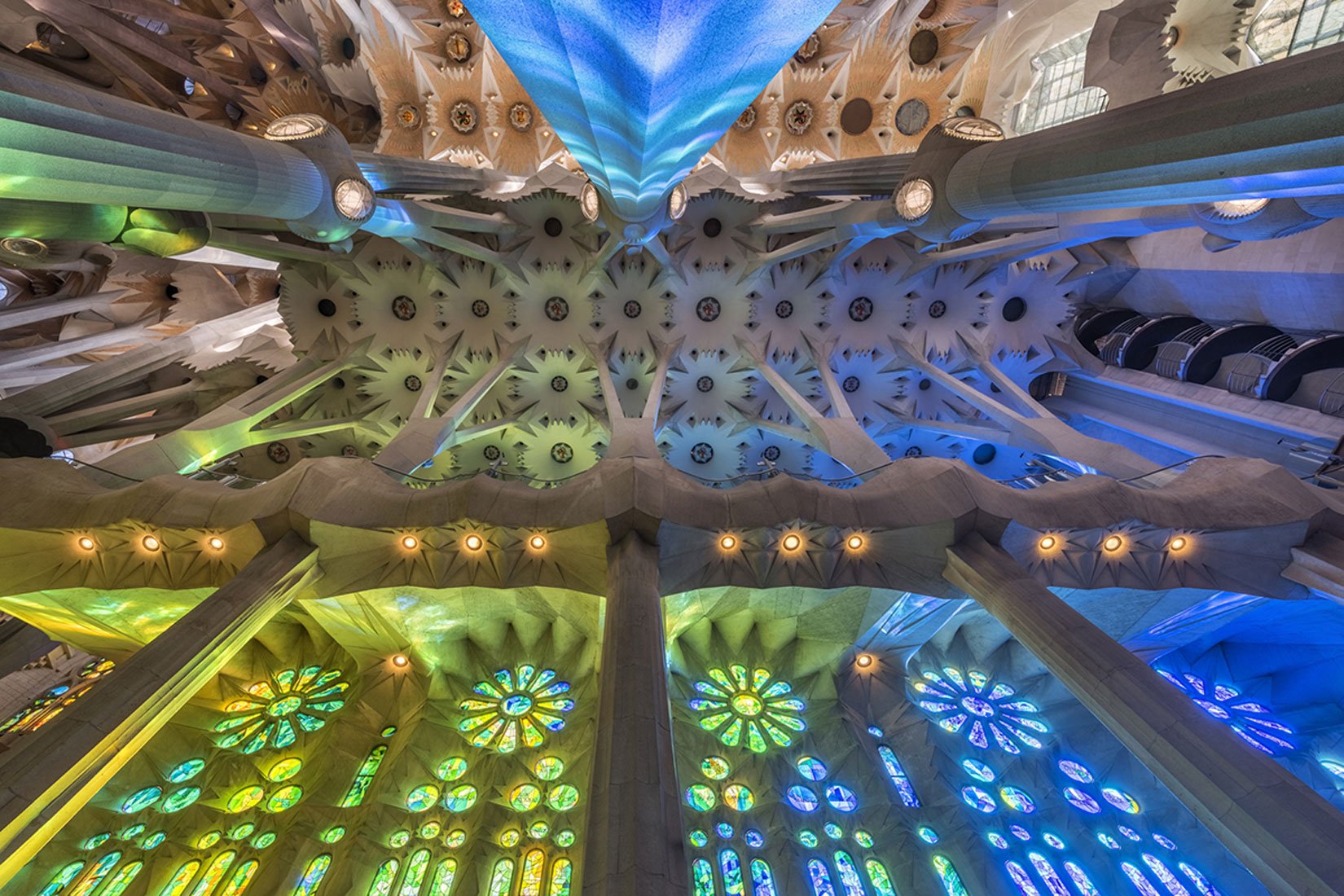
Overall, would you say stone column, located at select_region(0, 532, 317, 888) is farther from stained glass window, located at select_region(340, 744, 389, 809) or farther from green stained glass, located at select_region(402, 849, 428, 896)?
green stained glass, located at select_region(402, 849, 428, 896)

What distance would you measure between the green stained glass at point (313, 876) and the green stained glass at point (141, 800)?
9.33 ft

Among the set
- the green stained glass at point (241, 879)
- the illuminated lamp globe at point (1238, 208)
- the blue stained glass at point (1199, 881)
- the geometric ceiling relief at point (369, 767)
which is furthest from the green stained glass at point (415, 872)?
the illuminated lamp globe at point (1238, 208)

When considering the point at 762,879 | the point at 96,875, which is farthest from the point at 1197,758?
the point at 96,875

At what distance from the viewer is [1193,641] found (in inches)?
410

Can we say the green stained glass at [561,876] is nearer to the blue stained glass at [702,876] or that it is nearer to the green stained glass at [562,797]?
the green stained glass at [562,797]

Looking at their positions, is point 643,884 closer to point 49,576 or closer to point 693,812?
point 693,812

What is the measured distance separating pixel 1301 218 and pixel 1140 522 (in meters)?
4.38

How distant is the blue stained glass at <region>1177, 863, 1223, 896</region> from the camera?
25.7 feet

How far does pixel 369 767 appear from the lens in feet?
30.5

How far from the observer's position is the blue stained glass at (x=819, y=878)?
7.83 meters

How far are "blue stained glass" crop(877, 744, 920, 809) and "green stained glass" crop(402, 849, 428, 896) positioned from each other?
22.2 ft

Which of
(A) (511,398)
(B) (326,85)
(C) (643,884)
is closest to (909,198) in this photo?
(C) (643,884)

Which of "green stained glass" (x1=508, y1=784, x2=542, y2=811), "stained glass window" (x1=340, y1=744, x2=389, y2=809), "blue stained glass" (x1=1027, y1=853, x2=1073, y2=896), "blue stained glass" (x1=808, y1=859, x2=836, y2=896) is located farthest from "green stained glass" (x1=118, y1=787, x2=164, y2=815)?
"blue stained glass" (x1=1027, y1=853, x2=1073, y2=896)

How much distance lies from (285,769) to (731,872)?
7045mm
